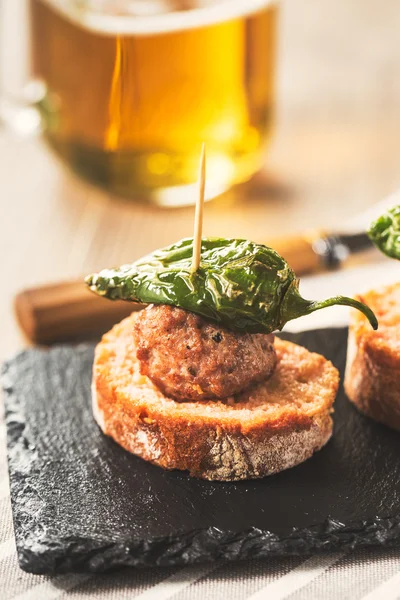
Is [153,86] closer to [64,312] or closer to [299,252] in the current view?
[299,252]

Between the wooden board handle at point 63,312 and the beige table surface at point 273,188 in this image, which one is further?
the beige table surface at point 273,188

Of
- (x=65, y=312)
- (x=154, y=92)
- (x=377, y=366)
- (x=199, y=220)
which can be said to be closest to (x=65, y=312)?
(x=65, y=312)

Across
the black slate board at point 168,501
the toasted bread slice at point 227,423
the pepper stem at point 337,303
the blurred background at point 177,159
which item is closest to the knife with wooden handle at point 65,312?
the blurred background at point 177,159

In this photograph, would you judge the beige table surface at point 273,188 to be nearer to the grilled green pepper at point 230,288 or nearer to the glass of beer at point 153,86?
the glass of beer at point 153,86

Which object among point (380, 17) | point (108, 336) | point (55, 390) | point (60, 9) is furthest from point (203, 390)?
point (380, 17)

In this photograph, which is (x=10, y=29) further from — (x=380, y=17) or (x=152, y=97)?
(x=380, y=17)

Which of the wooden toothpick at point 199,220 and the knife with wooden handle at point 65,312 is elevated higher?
the wooden toothpick at point 199,220
